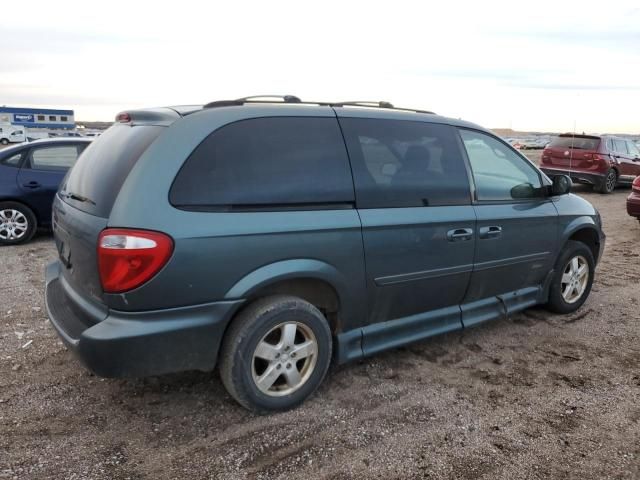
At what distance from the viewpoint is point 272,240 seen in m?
2.87

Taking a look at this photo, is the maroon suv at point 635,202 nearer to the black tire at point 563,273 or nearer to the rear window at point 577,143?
the black tire at point 563,273

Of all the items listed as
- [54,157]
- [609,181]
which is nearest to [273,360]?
[54,157]

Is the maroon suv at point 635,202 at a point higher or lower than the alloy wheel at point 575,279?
higher

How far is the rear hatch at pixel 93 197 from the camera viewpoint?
2738 millimetres

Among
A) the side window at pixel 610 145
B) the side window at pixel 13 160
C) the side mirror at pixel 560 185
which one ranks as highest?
the side window at pixel 13 160

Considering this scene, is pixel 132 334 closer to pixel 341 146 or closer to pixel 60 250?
pixel 60 250

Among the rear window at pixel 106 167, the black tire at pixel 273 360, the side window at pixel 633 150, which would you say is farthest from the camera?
the side window at pixel 633 150

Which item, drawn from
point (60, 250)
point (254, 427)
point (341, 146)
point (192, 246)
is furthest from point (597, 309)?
point (60, 250)

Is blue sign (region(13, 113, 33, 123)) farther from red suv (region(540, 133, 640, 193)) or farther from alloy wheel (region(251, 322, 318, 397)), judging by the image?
alloy wheel (region(251, 322, 318, 397))

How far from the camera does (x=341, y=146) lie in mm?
3242

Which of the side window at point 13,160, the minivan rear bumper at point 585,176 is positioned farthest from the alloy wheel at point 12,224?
the minivan rear bumper at point 585,176

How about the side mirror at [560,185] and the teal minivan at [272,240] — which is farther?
the side mirror at [560,185]

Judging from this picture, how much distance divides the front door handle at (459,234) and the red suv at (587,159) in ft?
38.7

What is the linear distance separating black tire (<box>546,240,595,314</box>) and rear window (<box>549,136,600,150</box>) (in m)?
10.7
